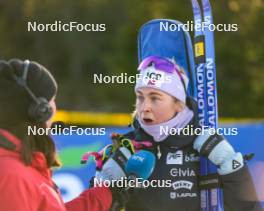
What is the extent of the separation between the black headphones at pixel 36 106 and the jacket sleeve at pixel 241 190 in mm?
1115

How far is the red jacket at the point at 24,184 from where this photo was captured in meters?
2.60

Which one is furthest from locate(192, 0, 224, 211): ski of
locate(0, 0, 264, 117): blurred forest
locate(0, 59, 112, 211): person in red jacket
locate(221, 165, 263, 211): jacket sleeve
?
locate(0, 0, 264, 117): blurred forest

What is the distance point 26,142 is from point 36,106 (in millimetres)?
155

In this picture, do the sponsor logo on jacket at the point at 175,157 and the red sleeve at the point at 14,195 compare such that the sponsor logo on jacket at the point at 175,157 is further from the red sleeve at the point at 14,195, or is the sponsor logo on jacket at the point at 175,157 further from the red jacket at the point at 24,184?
the red sleeve at the point at 14,195

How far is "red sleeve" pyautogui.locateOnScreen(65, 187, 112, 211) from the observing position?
324cm

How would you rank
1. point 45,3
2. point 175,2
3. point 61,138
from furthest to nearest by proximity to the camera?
1. point 45,3
2. point 175,2
3. point 61,138

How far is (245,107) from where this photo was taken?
1664cm

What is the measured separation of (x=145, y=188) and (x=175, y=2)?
41.6ft

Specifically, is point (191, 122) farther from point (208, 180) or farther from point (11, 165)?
point (11, 165)

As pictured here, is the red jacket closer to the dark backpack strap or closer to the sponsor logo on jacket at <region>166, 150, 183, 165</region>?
the dark backpack strap

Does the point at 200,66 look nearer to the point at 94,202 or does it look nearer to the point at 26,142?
the point at 94,202

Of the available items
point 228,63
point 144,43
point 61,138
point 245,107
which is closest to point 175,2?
point 228,63
